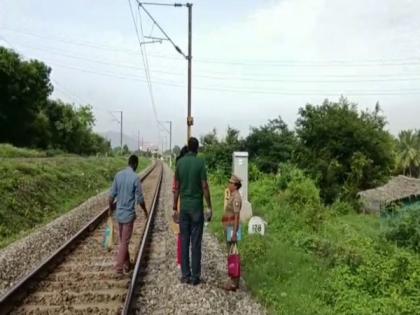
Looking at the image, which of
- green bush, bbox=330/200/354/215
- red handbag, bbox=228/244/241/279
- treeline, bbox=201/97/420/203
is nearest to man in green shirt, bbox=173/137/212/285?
red handbag, bbox=228/244/241/279

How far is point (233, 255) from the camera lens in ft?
28.8

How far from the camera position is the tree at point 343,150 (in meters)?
40.7

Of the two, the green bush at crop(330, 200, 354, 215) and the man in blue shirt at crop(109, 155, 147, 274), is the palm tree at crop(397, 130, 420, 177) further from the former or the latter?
the man in blue shirt at crop(109, 155, 147, 274)

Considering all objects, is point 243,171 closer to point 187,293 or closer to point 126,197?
point 126,197

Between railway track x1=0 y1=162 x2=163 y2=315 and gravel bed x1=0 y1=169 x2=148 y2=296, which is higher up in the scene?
railway track x1=0 y1=162 x2=163 y2=315

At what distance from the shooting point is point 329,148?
43031 millimetres

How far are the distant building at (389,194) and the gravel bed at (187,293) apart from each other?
93.2ft

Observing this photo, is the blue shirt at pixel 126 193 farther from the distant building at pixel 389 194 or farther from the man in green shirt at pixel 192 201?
the distant building at pixel 389 194

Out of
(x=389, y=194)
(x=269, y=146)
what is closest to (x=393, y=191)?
(x=389, y=194)

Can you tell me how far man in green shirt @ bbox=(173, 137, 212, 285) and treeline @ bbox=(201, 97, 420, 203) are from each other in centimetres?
2980

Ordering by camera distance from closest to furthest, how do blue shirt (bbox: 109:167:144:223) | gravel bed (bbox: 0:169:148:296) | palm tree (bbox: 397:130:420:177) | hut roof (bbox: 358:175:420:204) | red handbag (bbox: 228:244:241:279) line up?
1. red handbag (bbox: 228:244:241:279)
2. blue shirt (bbox: 109:167:144:223)
3. gravel bed (bbox: 0:169:148:296)
4. hut roof (bbox: 358:175:420:204)
5. palm tree (bbox: 397:130:420:177)

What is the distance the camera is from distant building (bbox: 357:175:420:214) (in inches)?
1522

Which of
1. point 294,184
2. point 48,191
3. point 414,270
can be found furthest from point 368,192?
point 414,270

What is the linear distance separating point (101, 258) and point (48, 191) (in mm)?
13452
